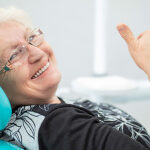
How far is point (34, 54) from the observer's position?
0.99m

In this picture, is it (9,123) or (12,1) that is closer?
(9,123)

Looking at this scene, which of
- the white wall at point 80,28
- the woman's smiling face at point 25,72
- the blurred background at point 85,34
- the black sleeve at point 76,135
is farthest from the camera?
the white wall at point 80,28

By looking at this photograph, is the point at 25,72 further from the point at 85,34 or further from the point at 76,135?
the point at 85,34

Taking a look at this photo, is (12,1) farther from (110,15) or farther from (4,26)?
(4,26)

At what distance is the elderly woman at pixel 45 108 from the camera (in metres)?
0.79

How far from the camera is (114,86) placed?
1771mm

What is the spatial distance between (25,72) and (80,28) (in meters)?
1.28

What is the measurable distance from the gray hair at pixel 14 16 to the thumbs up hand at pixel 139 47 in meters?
0.43

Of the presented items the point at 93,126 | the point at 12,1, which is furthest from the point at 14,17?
the point at 12,1

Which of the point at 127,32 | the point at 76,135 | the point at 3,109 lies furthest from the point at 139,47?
the point at 3,109

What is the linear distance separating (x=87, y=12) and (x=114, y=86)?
70 centimetres

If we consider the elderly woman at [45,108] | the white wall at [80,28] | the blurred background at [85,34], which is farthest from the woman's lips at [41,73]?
the white wall at [80,28]

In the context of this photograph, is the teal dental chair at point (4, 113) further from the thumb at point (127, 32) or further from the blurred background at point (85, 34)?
the blurred background at point (85, 34)

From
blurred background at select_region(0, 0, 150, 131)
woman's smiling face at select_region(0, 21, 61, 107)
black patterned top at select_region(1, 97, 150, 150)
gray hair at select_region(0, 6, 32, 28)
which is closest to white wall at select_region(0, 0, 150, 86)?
blurred background at select_region(0, 0, 150, 131)
